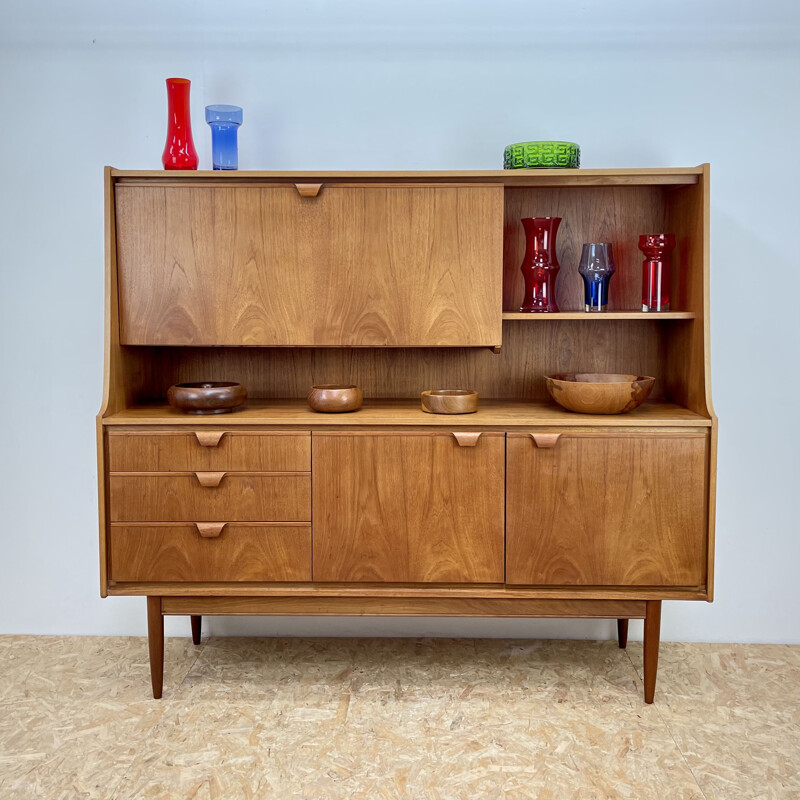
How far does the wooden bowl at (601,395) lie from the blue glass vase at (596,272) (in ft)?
0.96

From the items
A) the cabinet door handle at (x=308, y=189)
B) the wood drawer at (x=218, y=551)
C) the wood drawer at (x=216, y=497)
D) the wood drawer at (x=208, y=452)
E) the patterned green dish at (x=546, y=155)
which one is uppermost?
the patterned green dish at (x=546, y=155)

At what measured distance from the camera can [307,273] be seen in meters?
2.53

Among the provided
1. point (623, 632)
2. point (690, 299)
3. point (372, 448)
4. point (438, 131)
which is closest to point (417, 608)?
point (372, 448)

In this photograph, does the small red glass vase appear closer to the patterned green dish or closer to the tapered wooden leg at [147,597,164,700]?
the patterned green dish

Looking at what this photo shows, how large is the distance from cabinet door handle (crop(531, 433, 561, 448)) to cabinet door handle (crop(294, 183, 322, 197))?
1.03 m

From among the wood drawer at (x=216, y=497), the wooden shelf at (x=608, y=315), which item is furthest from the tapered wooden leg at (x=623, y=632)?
the wood drawer at (x=216, y=497)

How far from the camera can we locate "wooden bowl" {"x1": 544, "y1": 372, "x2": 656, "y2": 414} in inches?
95.9

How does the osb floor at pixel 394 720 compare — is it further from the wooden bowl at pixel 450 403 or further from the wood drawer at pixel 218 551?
the wooden bowl at pixel 450 403

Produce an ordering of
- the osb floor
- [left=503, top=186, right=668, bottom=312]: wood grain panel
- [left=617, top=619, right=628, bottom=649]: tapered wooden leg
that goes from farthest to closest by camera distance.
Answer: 1. [left=617, top=619, right=628, bottom=649]: tapered wooden leg
2. [left=503, top=186, right=668, bottom=312]: wood grain panel
3. the osb floor

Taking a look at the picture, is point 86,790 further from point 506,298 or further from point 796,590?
point 796,590

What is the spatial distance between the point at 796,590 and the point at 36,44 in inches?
137

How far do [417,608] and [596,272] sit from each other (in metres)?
1.25

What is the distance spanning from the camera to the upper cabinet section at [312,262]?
250cm

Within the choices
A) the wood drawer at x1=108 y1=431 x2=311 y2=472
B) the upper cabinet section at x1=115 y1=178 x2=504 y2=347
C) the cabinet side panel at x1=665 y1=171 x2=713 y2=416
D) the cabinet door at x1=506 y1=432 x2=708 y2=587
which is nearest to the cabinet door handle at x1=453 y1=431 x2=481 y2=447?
the cabinet door at x1=506 y1=432 x2=708 y2=587
